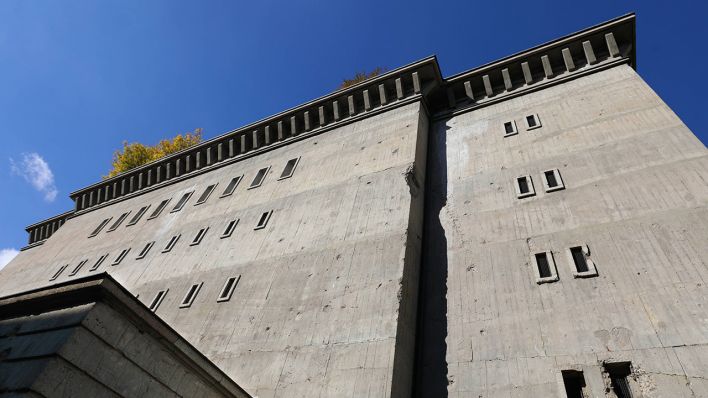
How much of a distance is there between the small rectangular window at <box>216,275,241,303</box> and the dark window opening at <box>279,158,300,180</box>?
4.72 meters

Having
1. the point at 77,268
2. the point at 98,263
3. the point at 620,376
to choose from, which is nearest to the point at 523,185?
the point at 620,376

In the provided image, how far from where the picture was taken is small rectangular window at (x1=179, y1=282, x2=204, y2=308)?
37.9ft

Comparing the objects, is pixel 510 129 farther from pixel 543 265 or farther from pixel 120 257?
pixel 120 257

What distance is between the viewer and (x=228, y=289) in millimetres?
11242

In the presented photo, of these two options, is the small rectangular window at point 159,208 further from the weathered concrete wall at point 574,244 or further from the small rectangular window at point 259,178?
the weathered concrete wall at point 574,244

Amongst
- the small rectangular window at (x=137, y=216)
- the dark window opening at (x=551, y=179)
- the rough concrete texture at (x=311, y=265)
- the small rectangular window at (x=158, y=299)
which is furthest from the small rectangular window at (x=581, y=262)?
the small rectangular window at (x=137, y=216)

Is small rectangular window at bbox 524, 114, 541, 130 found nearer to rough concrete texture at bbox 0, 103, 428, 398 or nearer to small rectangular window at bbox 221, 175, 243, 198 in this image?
rough concrete texture at bbox 0, 103, 428, 398

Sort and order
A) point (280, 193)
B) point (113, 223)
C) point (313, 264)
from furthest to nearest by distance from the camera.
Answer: point (113, 223) < point (280, 193) < point (313, 264)

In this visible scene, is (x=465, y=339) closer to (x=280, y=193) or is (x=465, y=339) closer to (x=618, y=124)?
(x=618, y=124)

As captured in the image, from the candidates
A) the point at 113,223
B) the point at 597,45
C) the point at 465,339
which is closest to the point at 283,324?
the point at 465,339

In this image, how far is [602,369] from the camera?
6766 millimetres

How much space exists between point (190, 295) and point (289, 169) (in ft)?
18.8

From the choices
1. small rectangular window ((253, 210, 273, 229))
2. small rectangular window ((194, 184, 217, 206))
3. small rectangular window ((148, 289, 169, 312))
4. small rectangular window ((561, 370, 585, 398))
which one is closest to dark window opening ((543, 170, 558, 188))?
small rectangular window ((561, 370, 585, 398))

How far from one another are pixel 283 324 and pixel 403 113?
8494 millimetres
